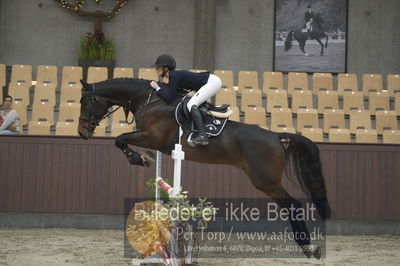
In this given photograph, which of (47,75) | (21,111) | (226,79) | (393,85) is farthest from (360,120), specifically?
(47,75)

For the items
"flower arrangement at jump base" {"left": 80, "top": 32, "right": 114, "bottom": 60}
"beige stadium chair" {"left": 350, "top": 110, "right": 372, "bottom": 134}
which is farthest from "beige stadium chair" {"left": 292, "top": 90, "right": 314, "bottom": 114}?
"flower arrangement at jump base" {"left": 80, "top": 32, "right": 114, "bottom": 60}

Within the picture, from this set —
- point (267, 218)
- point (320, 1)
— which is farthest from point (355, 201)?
point (320, 1)

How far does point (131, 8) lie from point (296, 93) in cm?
559

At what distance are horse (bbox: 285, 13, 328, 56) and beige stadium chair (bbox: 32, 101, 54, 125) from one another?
23.1ft

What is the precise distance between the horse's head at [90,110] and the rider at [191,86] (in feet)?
2.28

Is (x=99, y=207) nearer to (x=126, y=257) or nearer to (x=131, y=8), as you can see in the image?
(x=126, y=257)

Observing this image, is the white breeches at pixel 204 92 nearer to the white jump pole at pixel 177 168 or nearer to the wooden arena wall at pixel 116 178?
the white jump pole at pixel 177 168

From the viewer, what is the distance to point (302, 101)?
12961 millimetres

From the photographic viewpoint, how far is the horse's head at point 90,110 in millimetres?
7008

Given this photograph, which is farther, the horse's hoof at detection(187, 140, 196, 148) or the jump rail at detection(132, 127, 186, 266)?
the horse's hoof at detection(187, 140, 196, 148)

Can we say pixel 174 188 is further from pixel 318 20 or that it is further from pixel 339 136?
pixel 318 20

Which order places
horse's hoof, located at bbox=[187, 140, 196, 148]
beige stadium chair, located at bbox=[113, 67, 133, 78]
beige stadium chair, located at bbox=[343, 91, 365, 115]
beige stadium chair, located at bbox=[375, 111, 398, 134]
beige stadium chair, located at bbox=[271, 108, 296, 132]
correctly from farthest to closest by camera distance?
beige stadium chair, located at bbox=[113, 67, 133, 78], beige stadium chair, located at bbox=[343, 91, 365, 115], beige stadium chair, located at bbox=[375, 111, 398, 134], beige stadium chair, located at bbox=[271, 108, 296, 132], horse's hoof, located at bbox=[187, 140, 196, 148]

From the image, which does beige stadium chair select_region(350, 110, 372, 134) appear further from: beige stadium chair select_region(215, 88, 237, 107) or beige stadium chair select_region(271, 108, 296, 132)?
beige stadium chair select_region(215, 88, 237, 107)

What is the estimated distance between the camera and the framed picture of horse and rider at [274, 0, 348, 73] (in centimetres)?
1581
